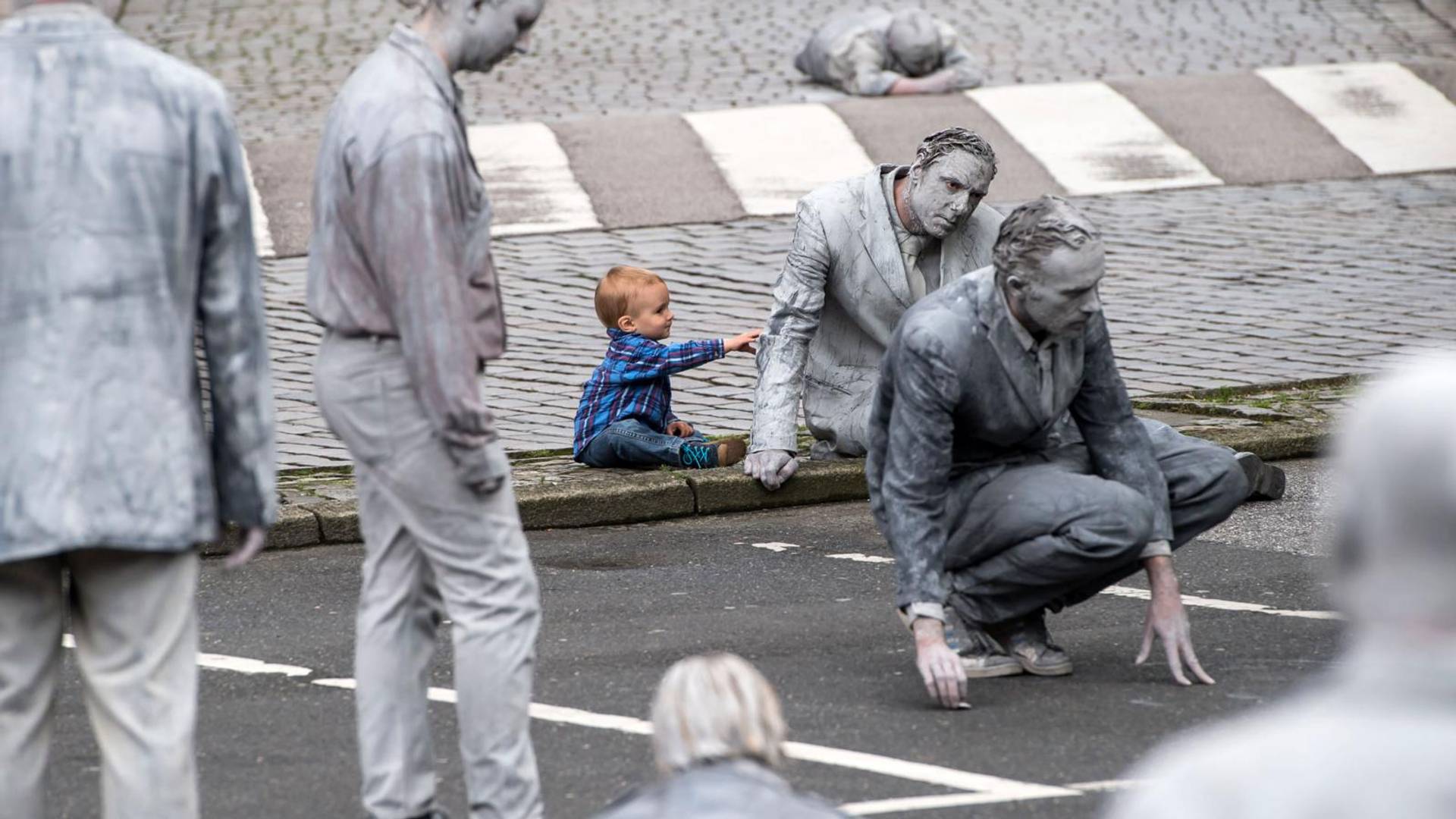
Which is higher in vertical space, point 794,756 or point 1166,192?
point 794,756

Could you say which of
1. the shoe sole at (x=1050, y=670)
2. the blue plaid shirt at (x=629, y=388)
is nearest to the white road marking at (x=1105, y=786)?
the shoe sole at (x=1050, y=670)

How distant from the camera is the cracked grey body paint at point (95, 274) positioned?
3.73 meters

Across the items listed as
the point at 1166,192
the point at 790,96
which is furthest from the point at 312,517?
the point at 790,96

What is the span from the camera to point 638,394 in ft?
28.6

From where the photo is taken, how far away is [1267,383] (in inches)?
396

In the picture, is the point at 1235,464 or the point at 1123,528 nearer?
the point at 1123,528

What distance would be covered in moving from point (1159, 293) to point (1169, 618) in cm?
658

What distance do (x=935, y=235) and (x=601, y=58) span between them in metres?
11.8

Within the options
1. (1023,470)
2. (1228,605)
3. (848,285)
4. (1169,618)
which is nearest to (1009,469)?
(1023,470)

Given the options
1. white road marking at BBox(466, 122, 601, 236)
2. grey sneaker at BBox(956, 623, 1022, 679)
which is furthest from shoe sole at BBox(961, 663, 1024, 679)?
white road marking at BBox(466, 122, 601, 236)

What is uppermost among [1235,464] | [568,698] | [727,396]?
[1235,464]

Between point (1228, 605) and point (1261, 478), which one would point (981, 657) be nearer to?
point (1228, 605)

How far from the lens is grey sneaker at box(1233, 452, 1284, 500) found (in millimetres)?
8242

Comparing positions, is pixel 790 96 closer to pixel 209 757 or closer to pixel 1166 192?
pixel 1166 192
